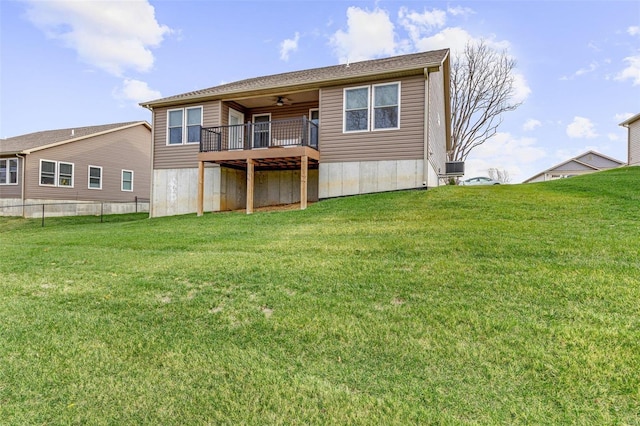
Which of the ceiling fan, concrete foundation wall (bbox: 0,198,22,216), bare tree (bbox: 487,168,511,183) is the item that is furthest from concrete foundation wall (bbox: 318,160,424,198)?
bare tree (bbox: 487,168,511,183)

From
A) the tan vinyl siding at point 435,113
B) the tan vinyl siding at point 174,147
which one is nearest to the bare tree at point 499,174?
the tan vinyl siding at point 435,113

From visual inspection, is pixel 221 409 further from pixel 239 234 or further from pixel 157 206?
pixel 157 206

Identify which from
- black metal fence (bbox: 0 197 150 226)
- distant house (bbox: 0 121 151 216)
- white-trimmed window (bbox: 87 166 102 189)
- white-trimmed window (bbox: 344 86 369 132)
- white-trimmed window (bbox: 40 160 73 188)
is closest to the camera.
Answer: white-trimmed window (bbox: 344 86 369 132)

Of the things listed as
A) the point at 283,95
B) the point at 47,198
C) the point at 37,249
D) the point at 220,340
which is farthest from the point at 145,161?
the point at 220,340

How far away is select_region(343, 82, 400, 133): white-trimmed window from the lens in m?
11.0

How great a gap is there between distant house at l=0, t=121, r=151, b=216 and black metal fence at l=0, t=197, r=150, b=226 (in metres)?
0.05

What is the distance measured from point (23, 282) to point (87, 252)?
2008 millimetres

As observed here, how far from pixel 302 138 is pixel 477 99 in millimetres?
20072

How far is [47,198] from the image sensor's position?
17875 mm

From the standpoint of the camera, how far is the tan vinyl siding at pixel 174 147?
1333 cm

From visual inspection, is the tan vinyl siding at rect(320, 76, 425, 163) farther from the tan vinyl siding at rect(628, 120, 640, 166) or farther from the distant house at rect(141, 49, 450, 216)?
the tan vinyl siding at rect(628, 120, 640, 166)

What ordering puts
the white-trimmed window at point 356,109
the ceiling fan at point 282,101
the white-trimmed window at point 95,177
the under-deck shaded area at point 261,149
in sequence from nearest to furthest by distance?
1. the under-deck shaded area at point 261,149
2. the white-trimmed window at point 356,109
3. the ceiling fan at point 282,101
4. the white-trimmed window at point 95,177

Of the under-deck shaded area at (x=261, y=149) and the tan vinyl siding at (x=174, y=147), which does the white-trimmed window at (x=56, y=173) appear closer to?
the tan vinyl siding at (x=174, y=147)

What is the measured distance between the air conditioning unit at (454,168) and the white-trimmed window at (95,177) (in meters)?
19.5
